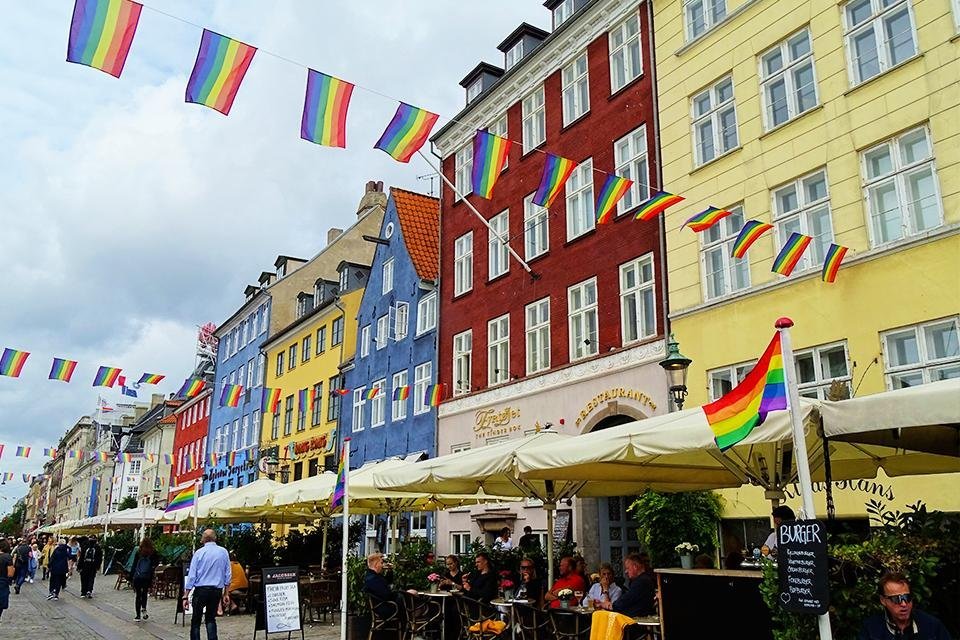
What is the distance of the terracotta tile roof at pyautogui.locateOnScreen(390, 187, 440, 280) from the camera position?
28266 millimetres

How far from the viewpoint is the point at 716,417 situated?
6.14 metres

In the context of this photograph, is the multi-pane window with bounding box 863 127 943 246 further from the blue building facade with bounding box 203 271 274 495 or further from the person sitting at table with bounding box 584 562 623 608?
the blue building facade with bounding box 203 271 274 495

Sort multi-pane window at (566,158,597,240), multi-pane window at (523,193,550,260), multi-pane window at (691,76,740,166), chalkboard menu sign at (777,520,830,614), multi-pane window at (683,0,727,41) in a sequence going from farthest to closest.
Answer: multi-pane window at (523,193,550,260) → multi-pane window at (566,158,597,240) → multi-pane window at (683,0,727,41) → multi-pane window at (691,76,740,166) → chalkboard menu sign at (777,520,830,614)

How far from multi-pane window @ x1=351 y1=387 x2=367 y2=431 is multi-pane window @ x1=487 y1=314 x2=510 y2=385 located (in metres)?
8.96

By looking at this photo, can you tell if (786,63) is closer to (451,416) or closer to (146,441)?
(451,416)

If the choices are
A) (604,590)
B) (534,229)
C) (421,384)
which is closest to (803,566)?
(604,590)

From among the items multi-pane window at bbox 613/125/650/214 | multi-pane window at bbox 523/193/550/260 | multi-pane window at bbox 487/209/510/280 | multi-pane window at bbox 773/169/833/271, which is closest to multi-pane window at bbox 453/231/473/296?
multi-pane window at bbox 487/209/510/280

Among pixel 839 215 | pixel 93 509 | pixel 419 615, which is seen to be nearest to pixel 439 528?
pixel 419 615

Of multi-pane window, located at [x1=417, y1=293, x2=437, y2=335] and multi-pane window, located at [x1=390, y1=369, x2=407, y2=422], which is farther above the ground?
multi-pane window, located at [x1=417, y1=293, x2=437, y2=335]

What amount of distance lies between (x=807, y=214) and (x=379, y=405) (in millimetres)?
18397

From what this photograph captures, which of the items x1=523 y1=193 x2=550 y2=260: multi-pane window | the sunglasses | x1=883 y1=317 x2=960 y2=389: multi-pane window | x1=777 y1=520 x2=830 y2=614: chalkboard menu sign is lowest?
the sunglasses

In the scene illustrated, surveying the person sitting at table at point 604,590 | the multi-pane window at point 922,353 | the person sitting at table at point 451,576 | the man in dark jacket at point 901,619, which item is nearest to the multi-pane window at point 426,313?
the person sitting at table at point 451,576

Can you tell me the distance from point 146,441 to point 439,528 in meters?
53.3

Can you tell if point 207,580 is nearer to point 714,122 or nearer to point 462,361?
point 714,122
